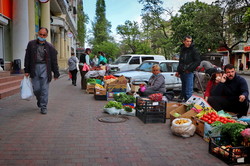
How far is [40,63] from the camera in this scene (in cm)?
657

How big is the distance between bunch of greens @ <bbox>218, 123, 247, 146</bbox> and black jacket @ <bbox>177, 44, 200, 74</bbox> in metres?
3.70

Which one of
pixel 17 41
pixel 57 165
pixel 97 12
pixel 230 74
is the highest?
pixel 97 12

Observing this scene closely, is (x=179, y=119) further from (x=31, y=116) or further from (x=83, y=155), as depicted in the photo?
(x=31, y=116)

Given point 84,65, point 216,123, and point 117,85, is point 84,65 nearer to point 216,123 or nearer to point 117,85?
point 117,85

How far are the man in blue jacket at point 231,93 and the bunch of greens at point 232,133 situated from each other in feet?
5.11

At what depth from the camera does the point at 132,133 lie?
17.0 feet

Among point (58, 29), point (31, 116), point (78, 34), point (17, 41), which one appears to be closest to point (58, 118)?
point (31, 116)

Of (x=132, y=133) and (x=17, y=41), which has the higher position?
(x=17, y=41)

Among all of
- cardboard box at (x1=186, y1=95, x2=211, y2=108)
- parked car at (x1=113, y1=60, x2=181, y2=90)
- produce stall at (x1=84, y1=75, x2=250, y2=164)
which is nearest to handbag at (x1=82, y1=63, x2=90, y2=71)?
parked car at (x1=113, y1=60, x2=181, y2=90)

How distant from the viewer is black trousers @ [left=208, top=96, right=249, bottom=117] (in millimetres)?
5664

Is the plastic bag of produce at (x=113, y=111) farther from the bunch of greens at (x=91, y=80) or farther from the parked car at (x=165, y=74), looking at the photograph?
the bunch of greens at (x=91, y=80)

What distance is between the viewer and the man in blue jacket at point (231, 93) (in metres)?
5.61

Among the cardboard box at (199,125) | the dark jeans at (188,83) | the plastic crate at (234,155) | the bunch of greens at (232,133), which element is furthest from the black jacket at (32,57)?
the plastic crate at (234,155)

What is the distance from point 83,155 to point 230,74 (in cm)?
373
